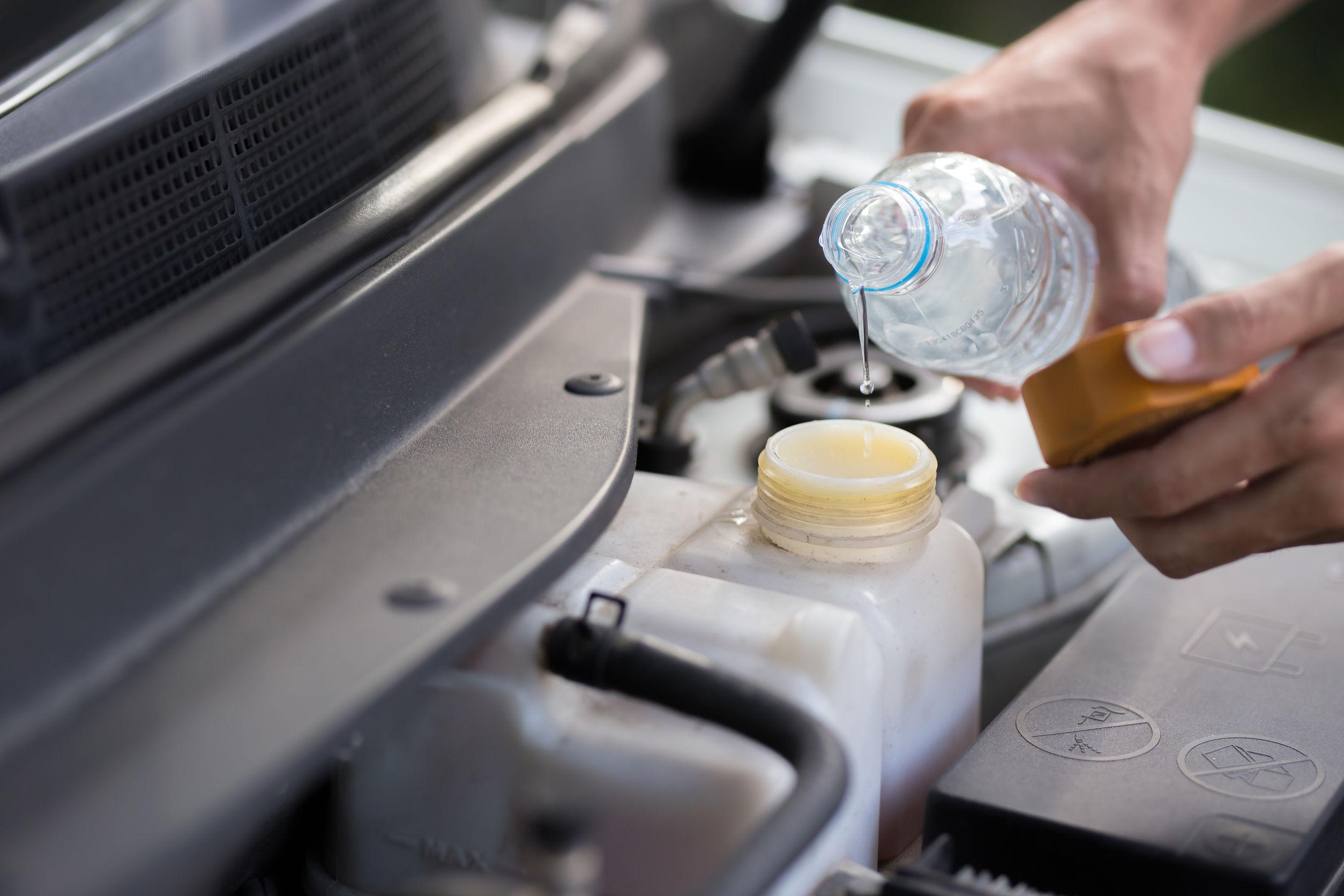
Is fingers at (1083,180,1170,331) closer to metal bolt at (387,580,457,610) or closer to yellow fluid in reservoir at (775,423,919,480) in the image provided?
yellow fluid in reservoir at (775,423,919,480)

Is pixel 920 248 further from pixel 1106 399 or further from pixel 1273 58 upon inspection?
pixel 1273 58

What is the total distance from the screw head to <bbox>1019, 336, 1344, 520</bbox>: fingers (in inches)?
11.0

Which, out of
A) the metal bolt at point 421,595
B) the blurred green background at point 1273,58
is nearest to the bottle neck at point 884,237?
→ the metal bolt at point 421,595

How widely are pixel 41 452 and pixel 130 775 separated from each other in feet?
0.47

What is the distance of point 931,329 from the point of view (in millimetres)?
889

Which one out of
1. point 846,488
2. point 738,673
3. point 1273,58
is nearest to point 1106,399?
point 846,488

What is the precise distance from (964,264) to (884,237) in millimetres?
115

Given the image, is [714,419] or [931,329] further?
[714,419]

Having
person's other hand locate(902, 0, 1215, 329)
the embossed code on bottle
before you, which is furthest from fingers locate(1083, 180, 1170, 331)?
the embossed code on bottle

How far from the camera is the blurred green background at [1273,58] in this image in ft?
12.9

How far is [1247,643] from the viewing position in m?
0.77

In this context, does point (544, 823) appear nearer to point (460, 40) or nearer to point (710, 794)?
point (710, 794)

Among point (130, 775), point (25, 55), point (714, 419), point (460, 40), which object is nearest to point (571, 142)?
point (460, 40)

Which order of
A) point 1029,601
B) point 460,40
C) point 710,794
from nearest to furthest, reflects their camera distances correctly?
1. point 710,794
2. point 1029,601
3. point 460,40
